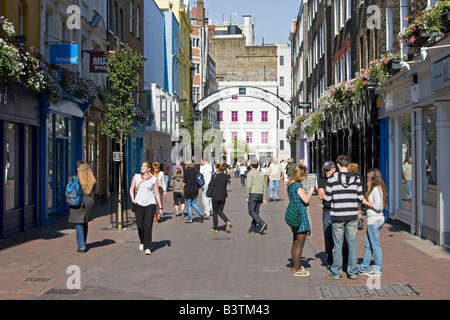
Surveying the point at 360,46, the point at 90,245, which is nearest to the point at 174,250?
the point at 90,245

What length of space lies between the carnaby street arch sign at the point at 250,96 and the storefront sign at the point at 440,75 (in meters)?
27.0

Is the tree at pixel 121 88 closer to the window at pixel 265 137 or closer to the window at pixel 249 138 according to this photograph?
the window at pixel 249 138

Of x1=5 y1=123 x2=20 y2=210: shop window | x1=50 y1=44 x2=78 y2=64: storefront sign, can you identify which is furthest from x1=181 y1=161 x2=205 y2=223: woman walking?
x1=5 y1=123 x2=20 y2=210: shop window

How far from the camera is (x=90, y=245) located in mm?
13141

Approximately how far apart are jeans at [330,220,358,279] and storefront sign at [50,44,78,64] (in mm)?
10354

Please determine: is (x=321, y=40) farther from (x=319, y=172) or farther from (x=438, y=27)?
(x=438, y=27)

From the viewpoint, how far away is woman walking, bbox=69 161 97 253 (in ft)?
39.1

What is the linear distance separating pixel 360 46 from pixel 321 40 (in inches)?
497

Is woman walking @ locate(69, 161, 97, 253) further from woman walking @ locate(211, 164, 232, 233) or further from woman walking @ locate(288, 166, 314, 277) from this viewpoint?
woman walking @ locate(288, 166, 314, 277)

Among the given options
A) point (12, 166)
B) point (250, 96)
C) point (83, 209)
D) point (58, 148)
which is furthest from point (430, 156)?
point (250, 96)

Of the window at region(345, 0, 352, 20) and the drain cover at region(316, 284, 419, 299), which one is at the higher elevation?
the window at region(345, 0, 352, 20)

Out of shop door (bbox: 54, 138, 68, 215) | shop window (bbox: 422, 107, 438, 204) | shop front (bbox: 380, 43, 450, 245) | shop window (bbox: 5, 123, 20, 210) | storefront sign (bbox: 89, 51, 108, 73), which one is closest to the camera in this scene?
shop front (bbox: 380, 43, 450, 245)

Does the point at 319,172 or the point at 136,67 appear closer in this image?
the point at 136,67

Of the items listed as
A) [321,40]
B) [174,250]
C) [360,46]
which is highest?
[321,40]
